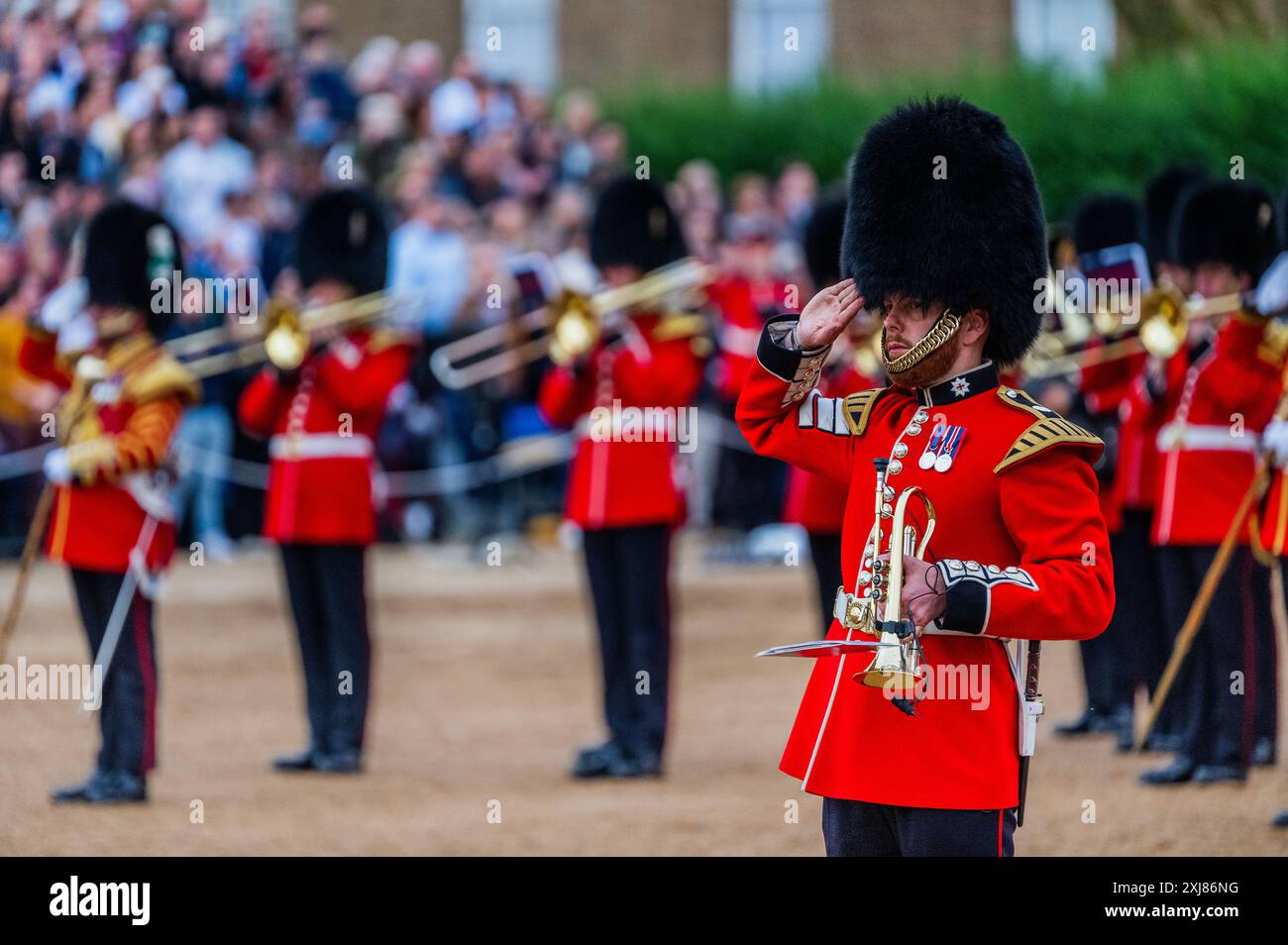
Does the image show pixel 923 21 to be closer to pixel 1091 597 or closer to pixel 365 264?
pixel 365 264

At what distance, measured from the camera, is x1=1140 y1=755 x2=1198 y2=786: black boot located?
268 inches

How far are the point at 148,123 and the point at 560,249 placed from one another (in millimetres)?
2381

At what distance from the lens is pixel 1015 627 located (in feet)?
11.2

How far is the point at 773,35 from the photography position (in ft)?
73.3

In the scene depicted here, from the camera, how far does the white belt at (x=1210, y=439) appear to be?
6859 mm

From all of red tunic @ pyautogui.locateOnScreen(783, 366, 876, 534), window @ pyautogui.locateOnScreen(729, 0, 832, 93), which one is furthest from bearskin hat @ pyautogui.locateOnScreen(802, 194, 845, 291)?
window @ pyautogui.locateOnScreen(729, 0, 832, 93)

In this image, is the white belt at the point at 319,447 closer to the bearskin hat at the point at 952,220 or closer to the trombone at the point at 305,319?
the trombone at the point at 305,319

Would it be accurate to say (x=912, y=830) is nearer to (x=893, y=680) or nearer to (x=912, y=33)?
(x=893, y=680)

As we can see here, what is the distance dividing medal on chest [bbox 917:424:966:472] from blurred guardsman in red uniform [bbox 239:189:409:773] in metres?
4.06

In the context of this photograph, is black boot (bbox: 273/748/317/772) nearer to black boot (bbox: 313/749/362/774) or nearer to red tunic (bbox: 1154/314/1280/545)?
black boot (bbox: 313/749/362/774)

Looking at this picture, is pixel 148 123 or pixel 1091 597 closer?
pixel 1091 597

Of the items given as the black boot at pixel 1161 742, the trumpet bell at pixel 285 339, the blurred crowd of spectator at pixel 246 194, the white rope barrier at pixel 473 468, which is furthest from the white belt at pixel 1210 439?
the white rope barrier at pixel 473 468

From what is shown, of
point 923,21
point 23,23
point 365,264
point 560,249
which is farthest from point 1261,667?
Answer: point 923,21
